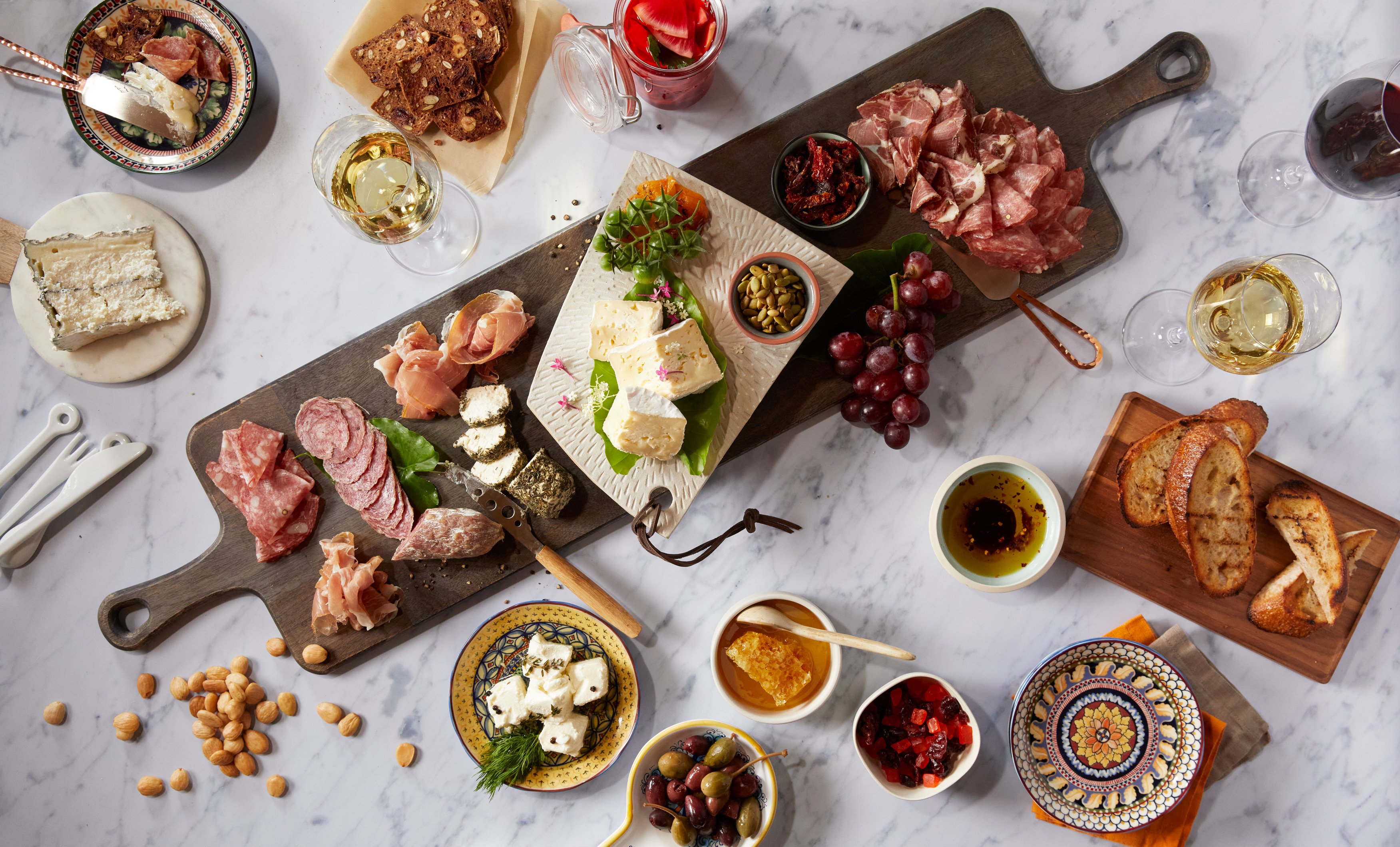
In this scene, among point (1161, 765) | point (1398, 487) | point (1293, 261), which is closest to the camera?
point (1293, 261)

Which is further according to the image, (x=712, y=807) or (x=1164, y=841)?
(x=1164, y=841)

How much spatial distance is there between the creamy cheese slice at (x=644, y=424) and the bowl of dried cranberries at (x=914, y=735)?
0.86 m

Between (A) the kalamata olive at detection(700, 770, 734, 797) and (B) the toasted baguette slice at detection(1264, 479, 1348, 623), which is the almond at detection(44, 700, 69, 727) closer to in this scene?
(A) the kalamata olive at detection(700, 770, 734, 797)

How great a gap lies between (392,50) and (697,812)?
2195 mm

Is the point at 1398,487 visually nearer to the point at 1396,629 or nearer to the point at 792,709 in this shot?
the point at 1396,629

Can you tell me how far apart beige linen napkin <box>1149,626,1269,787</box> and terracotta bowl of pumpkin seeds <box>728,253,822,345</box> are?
1.38 m

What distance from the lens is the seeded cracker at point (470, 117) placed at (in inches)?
80.9

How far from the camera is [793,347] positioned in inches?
74.4

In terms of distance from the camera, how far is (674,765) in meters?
1.93

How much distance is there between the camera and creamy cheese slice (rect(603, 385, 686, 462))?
1743mm

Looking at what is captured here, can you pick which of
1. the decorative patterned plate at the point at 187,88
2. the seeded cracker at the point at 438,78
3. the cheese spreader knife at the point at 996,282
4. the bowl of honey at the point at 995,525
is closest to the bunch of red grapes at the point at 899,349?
the cheese spreader knife at the point at 996,282

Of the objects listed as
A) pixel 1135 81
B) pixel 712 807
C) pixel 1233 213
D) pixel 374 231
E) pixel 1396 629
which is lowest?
pixel 712 807

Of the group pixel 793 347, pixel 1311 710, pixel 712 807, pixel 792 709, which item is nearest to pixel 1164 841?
pixel 1311 710

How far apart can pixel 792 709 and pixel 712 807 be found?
1.05ft
